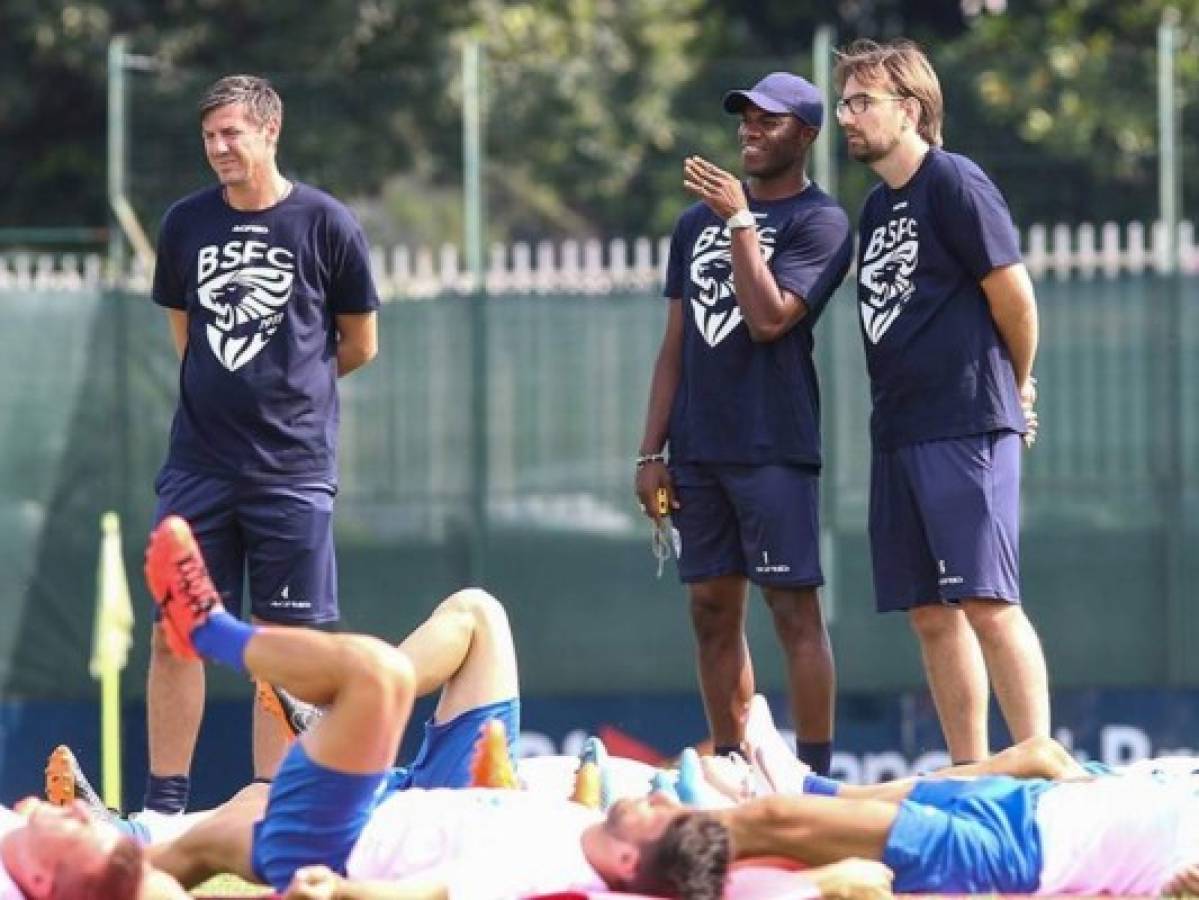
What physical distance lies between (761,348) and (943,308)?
60cm

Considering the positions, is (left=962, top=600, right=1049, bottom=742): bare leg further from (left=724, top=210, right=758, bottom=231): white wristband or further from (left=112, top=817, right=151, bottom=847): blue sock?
(left=112, top=817, right=151, bottom=847): blue sock

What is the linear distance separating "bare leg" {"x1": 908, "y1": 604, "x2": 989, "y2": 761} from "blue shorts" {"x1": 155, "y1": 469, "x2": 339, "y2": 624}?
5.69 feet

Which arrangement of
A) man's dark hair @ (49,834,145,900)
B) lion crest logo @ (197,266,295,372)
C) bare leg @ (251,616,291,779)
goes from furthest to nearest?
bare leg @ (251,616,291,779) → lion crest logo @ (197,266,295,372) → man's dark hair @ (49,834,145,900)

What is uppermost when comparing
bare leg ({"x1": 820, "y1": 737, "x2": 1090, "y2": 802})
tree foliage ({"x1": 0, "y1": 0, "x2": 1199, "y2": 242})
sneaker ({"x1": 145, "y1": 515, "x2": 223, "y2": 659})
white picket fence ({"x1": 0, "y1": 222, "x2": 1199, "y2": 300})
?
tree foliage ({"x1": 0, "y1": 0, "x2": 1199, "y2": 242})

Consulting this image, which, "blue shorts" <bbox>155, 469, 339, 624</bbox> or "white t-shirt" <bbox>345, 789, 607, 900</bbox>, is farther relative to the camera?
"blue shorts" <bbox>155, 469, 339, 624</bbox>

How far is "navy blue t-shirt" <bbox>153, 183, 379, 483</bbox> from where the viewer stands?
8.17m

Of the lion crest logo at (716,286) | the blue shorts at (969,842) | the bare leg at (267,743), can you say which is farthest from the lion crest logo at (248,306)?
the blue shorts at (969,842)

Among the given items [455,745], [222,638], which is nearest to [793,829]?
[455,745]

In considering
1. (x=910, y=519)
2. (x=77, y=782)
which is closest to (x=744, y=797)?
(x=910, y=519)

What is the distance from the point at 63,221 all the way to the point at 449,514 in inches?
427

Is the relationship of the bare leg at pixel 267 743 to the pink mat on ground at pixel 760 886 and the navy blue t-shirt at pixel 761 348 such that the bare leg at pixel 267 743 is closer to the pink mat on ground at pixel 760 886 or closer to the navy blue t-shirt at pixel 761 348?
the navy blue t-shirt at pixel 761 348

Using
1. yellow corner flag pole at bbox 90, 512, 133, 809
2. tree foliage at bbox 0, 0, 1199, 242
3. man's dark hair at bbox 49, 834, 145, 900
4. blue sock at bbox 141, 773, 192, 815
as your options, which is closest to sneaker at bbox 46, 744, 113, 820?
blue sock at bbox 141, 773, 192, 815

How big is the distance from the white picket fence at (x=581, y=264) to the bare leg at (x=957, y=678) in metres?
4.80

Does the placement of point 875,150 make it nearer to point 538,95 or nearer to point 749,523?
point 749,523
